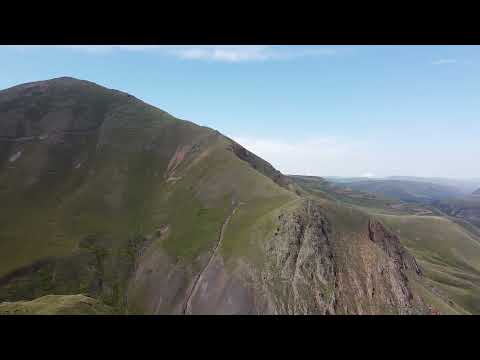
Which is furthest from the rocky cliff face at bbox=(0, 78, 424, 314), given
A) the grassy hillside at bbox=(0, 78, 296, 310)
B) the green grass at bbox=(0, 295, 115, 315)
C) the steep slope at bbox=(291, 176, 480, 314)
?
the steep slope at bbox=(291, 176, 480, 314)

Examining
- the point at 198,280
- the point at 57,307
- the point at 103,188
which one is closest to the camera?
the point at 57,307

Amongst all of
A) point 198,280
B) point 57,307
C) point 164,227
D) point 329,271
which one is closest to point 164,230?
point 164,227

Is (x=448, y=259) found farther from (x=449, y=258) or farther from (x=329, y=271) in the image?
(x=329, y=271)

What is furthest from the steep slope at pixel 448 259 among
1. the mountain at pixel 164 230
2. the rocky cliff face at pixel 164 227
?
the rocky cliff face at pixel 164 227

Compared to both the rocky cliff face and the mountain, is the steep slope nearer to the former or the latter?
the mountain

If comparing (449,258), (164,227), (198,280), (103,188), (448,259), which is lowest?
(448,259)

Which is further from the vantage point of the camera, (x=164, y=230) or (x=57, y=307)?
(x=164, y=230)
